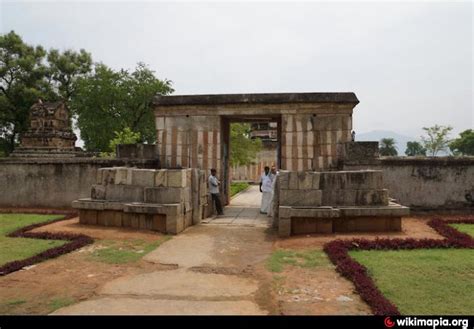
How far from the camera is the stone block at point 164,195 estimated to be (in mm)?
9804

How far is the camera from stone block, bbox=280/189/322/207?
30.4 ft

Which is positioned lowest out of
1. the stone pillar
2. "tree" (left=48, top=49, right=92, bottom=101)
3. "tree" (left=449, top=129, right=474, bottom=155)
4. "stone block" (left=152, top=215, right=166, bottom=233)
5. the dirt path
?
the dirt path

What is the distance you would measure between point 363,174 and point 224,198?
6.86 metres

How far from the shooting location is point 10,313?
475 centimetres

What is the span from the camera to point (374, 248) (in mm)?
7816

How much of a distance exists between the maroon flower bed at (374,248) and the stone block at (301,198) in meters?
1.31

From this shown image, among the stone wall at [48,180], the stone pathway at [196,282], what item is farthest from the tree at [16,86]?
the stone pathway at [196,282]

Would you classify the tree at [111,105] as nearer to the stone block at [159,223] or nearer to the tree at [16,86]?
the tree at [16,86]

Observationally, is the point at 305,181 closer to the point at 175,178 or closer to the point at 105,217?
the point at 175,178

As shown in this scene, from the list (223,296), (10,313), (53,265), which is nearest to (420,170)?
(223,296)

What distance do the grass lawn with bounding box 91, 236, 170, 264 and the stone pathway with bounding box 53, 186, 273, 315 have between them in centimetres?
26

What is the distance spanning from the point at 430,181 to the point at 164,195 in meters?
9.07

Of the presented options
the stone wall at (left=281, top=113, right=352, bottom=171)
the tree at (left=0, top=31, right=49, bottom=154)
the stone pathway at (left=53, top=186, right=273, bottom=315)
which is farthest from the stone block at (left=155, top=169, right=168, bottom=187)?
the tree at (left=0, top=31, right=49, bottom=154)

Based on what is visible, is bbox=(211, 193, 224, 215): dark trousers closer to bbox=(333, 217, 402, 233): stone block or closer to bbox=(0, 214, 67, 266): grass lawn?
bbox=(333, 217, 402, 233): stone block
